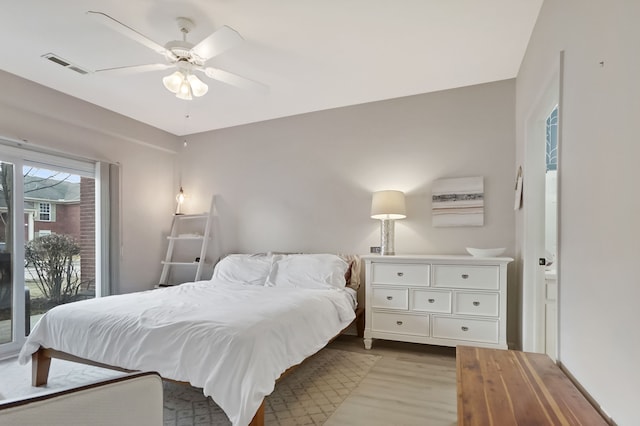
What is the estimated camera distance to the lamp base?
3490mm

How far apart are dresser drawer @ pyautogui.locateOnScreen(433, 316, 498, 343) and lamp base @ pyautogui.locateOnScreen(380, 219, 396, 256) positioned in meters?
0.78

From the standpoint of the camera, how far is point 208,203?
477 centimetres

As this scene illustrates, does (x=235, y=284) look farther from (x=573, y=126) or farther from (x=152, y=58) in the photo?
(x=573, y=126)

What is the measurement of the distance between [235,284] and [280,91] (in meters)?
2.06

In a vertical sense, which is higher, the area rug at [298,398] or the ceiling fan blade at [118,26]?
the ceiling fan blade at [118,26]

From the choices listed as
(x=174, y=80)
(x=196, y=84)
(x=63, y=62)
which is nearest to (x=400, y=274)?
(x=196, y=84)

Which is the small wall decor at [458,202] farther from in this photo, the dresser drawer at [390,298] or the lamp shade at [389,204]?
the dresser drawer at [390,298]

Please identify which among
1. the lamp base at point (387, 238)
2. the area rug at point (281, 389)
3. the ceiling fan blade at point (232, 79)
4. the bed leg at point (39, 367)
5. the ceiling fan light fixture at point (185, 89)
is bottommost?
the area rug at point (281, 389)

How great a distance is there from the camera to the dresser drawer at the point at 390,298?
3.14 meters

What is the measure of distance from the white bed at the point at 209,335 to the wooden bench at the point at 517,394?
3.25ft

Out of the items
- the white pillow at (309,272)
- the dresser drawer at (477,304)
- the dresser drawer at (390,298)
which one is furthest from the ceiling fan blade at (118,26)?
the dresser drawer at (477,304)

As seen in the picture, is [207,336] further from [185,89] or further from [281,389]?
[185,89]

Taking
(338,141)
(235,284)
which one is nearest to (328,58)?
(338,141)

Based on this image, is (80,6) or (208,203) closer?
(80,6)
